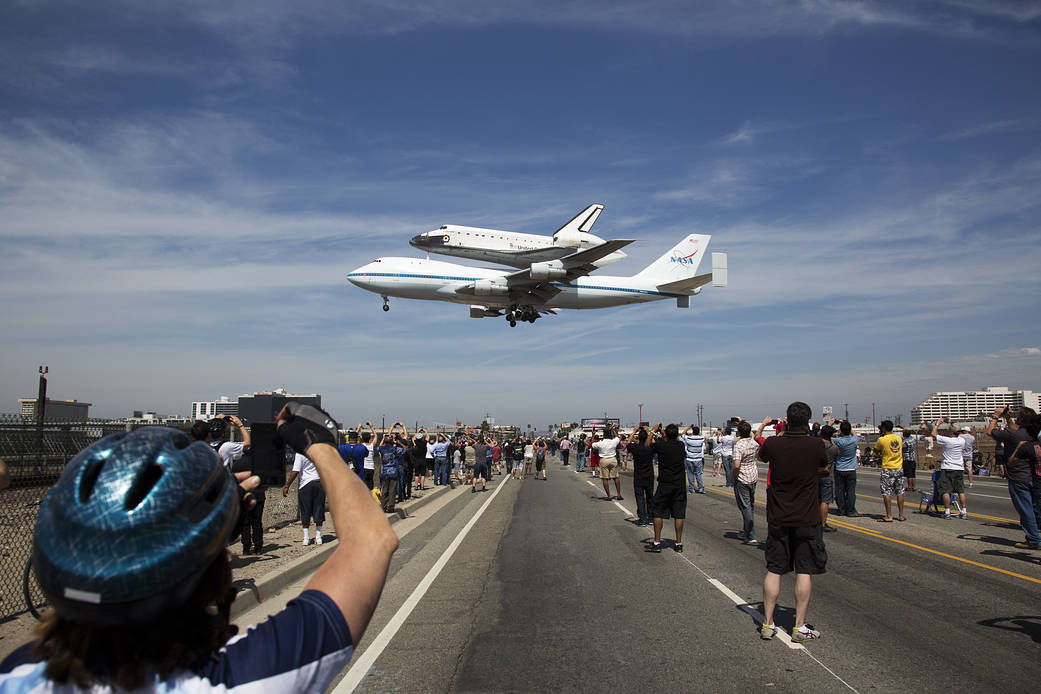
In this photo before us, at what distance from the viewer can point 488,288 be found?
101ft

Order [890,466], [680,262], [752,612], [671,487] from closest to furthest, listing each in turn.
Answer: [752,612]
[671,487]
[890,466]
[680,262]

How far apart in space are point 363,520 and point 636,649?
188 inches

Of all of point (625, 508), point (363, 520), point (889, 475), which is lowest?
point (625, 508)

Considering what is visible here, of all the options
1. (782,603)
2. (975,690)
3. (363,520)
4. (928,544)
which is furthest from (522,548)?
(363,520)

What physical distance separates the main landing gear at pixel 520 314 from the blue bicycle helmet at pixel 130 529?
32276mm

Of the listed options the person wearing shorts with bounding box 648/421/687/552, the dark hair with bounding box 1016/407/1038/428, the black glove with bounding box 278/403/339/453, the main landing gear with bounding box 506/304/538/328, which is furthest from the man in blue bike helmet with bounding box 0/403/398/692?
the main landing gear with bounding box 506/304/538/328

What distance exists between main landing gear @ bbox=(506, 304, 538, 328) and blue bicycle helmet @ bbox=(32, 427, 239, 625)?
106ft

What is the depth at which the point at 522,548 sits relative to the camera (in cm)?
1120

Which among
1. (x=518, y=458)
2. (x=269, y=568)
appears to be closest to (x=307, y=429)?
(x=269, y=568)

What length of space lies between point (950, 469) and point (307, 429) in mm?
14770

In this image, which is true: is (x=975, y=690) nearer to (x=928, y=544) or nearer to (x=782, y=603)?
(x=782, y=603)

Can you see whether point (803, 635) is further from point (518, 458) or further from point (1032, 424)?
point (518, 458)

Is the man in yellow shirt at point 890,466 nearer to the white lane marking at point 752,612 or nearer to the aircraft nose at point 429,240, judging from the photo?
the white lane marking at point 752,612

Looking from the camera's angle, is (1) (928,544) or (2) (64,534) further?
(1) (928,544)
